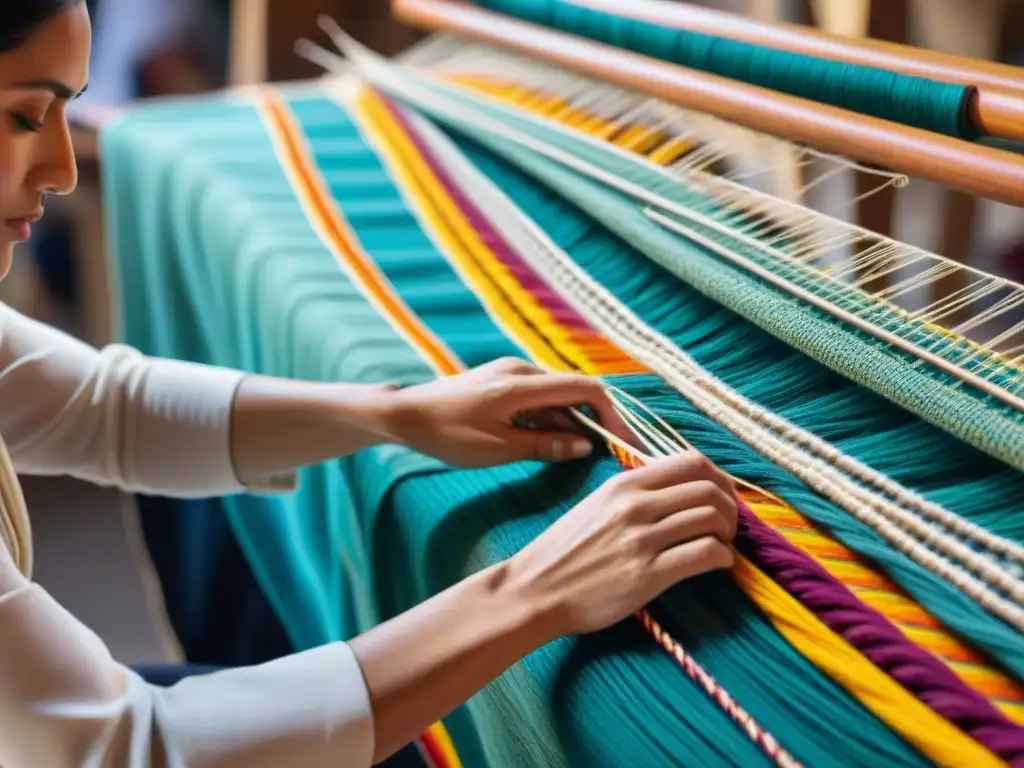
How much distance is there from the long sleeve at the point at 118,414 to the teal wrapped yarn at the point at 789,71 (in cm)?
47

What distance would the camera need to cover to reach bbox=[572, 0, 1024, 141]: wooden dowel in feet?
2.14

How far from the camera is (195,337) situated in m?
1.37

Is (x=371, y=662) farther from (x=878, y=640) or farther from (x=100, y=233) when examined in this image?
(x=100, y=233)

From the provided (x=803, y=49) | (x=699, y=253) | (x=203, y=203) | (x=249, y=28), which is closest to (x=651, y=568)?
(x=699, y=253)

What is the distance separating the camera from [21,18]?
1.87ft

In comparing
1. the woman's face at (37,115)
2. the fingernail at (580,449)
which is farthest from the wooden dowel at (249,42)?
the fingernail at (580,449)

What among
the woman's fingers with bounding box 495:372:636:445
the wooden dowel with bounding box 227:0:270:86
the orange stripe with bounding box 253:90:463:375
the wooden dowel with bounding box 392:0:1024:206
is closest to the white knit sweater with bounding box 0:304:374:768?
the woman's fingers with bounding box 495:372:636:445

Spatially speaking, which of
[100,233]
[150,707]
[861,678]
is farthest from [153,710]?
[100,233]

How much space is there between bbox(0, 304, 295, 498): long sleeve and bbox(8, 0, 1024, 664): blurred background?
667mm

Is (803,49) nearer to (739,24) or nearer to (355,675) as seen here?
(739,24)

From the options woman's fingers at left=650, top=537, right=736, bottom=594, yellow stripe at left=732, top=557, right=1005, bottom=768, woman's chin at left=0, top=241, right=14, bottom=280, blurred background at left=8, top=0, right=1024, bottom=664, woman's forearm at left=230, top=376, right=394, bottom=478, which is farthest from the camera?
blurred background at left=8, top=0, right=1024, bottom=664

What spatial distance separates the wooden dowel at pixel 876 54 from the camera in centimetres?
65

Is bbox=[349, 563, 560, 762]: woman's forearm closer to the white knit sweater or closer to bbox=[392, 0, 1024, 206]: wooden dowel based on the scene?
the white knit sweater

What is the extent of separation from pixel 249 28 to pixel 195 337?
2.89ft
